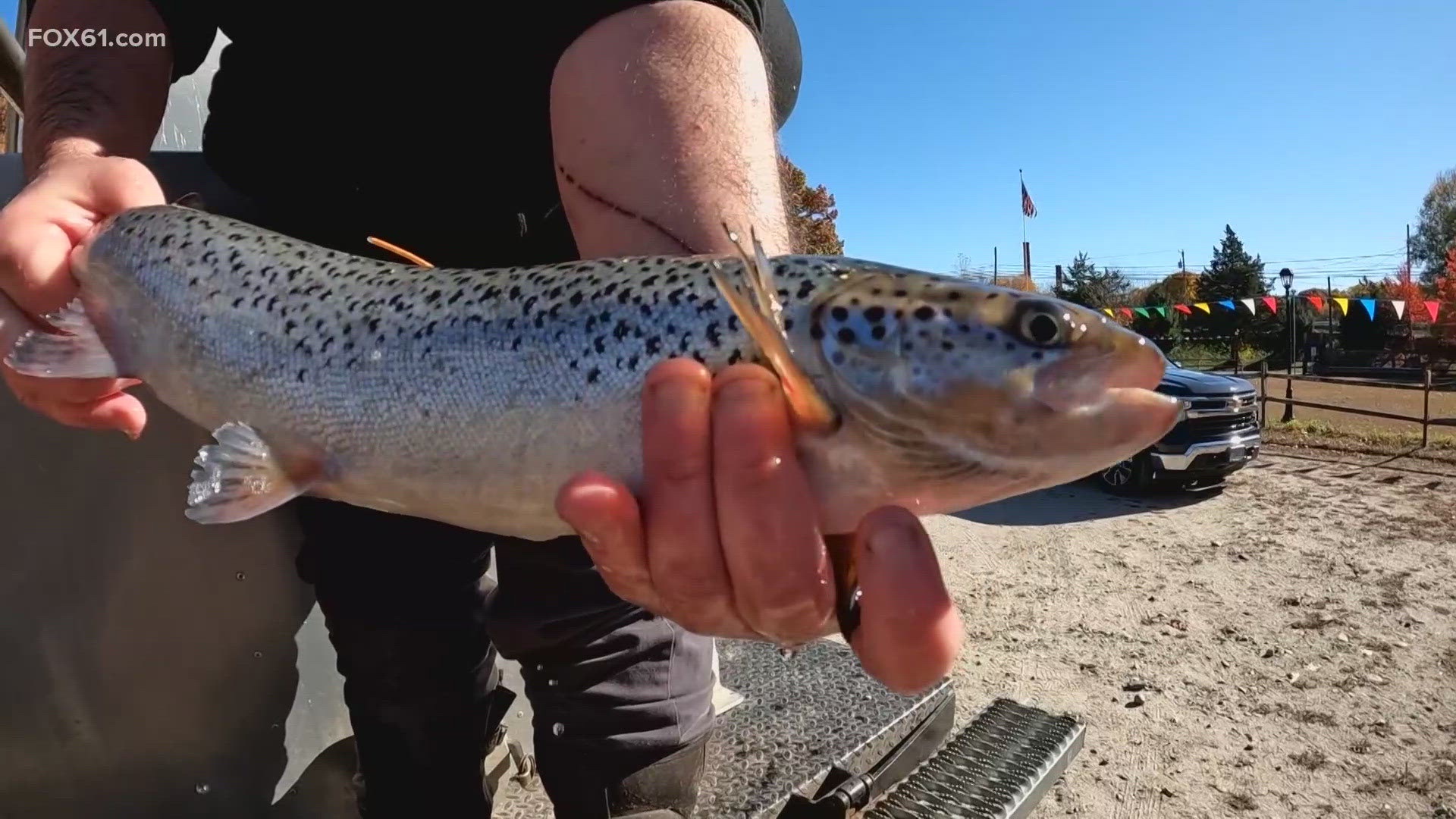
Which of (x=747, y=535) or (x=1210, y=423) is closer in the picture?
(x=747, y=535)

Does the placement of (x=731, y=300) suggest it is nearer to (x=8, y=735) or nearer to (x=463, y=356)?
(x=463, y=356)

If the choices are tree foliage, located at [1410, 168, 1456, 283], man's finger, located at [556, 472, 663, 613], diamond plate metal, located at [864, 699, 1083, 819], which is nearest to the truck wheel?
diamond plate metal, located at [864, 699, 1083, 819]

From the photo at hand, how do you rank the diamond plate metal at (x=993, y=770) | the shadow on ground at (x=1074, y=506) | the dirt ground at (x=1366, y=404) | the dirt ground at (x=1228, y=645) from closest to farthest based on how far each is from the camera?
1. the diamond plate metal at (x=993, y=770)
2. the dirt ground at (x=1228, y=645)
3. the shadow on ground at (x=1074, y=506)
4. the dirt ground at (x=1366, y=404)

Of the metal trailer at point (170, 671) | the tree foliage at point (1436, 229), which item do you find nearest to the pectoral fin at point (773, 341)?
the metal trailer at point (170, 671)

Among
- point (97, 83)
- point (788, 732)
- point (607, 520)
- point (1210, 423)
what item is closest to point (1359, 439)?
point (1210, 423)

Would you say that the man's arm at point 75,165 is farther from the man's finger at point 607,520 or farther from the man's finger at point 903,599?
the man's finger at point 903,599

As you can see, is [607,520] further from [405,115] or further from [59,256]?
[59,256]

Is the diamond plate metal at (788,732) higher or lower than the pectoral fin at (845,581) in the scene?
lower
